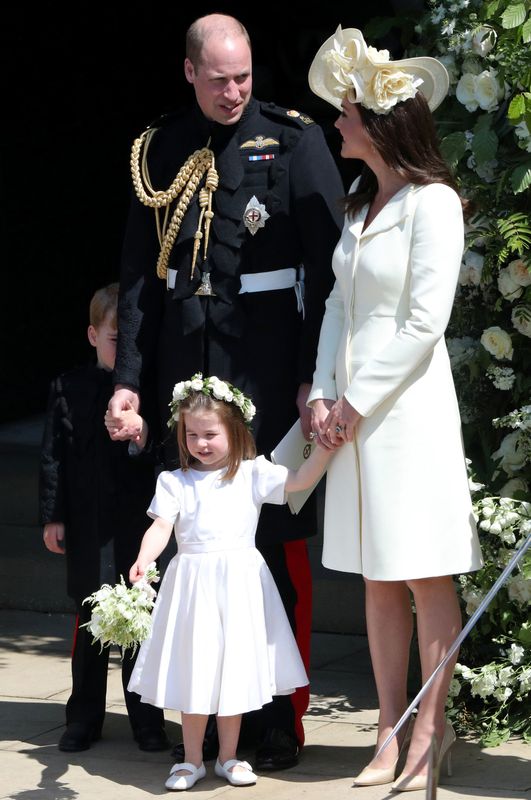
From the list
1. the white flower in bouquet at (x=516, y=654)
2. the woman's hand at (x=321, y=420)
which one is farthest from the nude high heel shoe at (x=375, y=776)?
the woman's hand at (x=321, y=420)

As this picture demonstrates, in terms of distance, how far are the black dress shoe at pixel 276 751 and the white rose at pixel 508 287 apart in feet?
4.65

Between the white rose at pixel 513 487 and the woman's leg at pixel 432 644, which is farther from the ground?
the white rose at pixel 513 487

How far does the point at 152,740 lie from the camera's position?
462 centimetres

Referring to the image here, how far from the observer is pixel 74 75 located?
8.94 m

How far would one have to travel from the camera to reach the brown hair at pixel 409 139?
4.02 meters

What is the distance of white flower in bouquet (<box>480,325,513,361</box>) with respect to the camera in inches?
178

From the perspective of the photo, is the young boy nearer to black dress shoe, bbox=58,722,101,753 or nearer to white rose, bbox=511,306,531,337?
black dress shoe, bbox=58,722,101,753

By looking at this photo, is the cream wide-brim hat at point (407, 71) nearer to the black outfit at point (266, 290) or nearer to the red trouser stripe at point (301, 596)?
the black outfit at point (266, 290)

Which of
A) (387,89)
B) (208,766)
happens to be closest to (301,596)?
(208,766)

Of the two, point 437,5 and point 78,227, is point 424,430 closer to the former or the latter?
point 437,5

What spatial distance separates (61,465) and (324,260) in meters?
1.06

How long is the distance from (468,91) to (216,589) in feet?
5.39

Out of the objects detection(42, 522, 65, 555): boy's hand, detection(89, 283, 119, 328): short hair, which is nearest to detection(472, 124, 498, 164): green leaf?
detection(89, 283, 119, 328): short hair

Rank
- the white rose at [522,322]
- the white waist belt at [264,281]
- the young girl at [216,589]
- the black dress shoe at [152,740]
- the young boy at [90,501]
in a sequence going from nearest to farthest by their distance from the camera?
the young girl at [216,589] → the white waist belt at [264,281] → the white rose at [522,322] → the black dress shoe at [152,740] → the young boy at [90,501]
